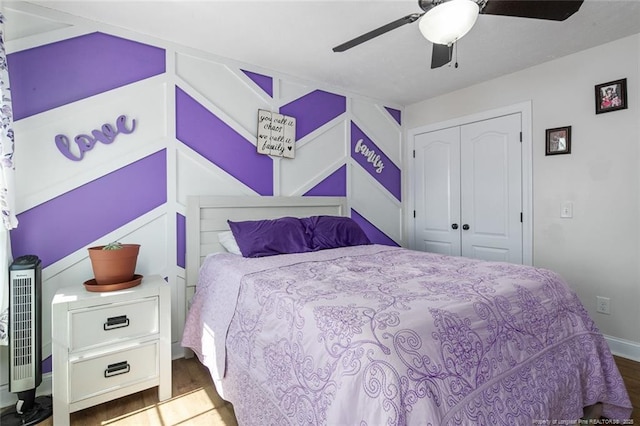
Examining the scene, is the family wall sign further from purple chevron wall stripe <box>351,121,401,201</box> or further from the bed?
purple chevron wall stripe <box>351,121,401,201</box>

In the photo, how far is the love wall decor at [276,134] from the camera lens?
2.89 metres

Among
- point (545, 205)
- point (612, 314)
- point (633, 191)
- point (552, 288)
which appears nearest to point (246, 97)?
point (552, 288)

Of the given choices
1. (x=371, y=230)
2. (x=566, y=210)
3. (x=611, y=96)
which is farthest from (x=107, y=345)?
(x=611, y=96)

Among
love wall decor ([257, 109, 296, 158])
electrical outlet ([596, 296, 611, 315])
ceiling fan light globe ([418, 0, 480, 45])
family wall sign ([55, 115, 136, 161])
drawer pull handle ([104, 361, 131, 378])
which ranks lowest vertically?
drawer pull handle ([104, 361, 131, 378])

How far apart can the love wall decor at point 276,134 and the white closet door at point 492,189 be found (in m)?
1.84

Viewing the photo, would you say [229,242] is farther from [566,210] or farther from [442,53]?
[566,210]

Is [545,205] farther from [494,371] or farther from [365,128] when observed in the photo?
[494,371]

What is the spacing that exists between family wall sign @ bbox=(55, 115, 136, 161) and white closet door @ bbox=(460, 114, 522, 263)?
312cm

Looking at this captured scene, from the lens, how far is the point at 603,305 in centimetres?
257

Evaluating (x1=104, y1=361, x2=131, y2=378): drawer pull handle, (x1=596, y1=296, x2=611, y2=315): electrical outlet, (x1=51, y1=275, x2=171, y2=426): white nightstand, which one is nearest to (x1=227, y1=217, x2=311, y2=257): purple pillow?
(x1=51, y1=275, x2=171, y2=426): white nightstand

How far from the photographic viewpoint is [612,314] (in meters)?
2.53

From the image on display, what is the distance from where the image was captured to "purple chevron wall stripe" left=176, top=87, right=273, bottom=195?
2518 mm

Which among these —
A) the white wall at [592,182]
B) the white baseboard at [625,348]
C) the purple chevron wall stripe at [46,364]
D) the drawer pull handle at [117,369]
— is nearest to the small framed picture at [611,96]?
the white wall at [592,182]

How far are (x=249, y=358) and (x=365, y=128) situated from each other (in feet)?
9.25
